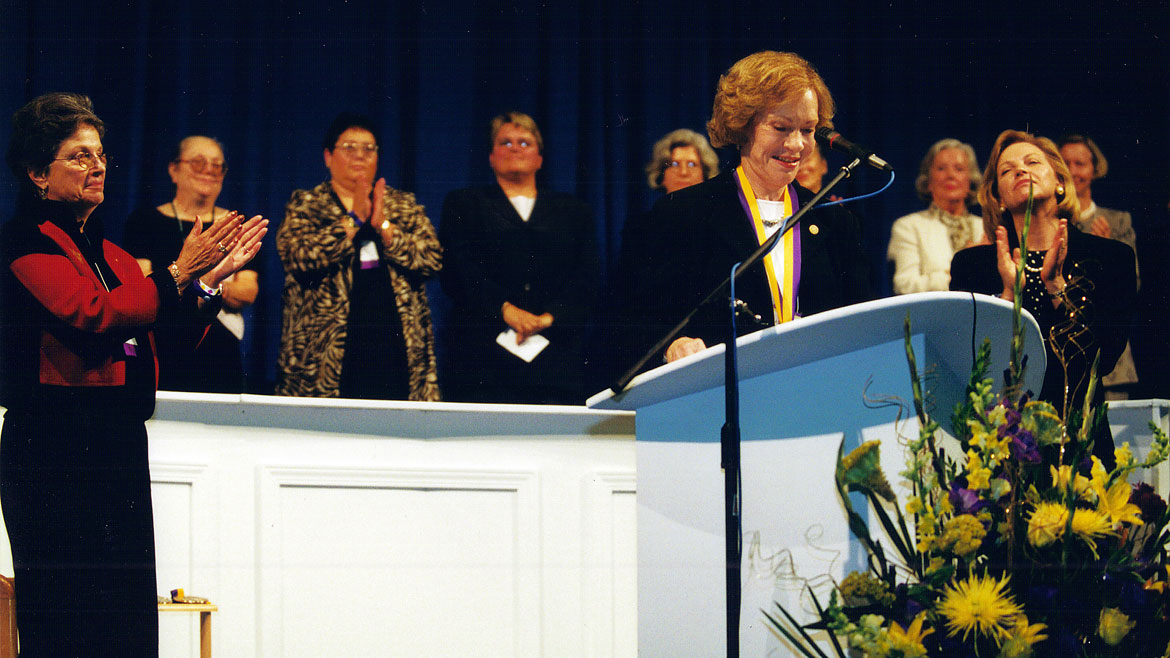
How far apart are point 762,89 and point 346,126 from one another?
159 cm

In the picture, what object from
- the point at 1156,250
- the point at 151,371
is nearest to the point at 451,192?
the point at 151,371

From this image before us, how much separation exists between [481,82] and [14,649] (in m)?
2.26

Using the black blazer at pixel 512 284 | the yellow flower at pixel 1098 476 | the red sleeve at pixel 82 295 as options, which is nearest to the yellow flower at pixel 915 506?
the yellow flower at pixel 1098 476

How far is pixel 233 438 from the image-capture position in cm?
238

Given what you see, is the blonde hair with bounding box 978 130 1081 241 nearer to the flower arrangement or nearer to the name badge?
the flower arrangement

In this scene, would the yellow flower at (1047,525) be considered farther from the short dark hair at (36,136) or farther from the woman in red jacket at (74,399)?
the short dark hair at (36,136)

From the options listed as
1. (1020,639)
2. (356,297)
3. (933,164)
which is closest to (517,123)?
Answer: (356,297)

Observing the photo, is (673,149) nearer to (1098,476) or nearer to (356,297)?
(356,297)

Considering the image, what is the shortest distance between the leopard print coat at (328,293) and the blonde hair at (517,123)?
1.41ft

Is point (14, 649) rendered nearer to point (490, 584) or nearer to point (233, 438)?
point (233, 438)

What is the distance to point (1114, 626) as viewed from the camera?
4.66ft

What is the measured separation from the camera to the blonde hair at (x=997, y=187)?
279cm

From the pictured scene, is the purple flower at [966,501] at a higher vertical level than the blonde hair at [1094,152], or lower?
lower

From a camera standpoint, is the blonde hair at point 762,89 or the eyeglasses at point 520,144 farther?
the eyeglasses at point 520,144
